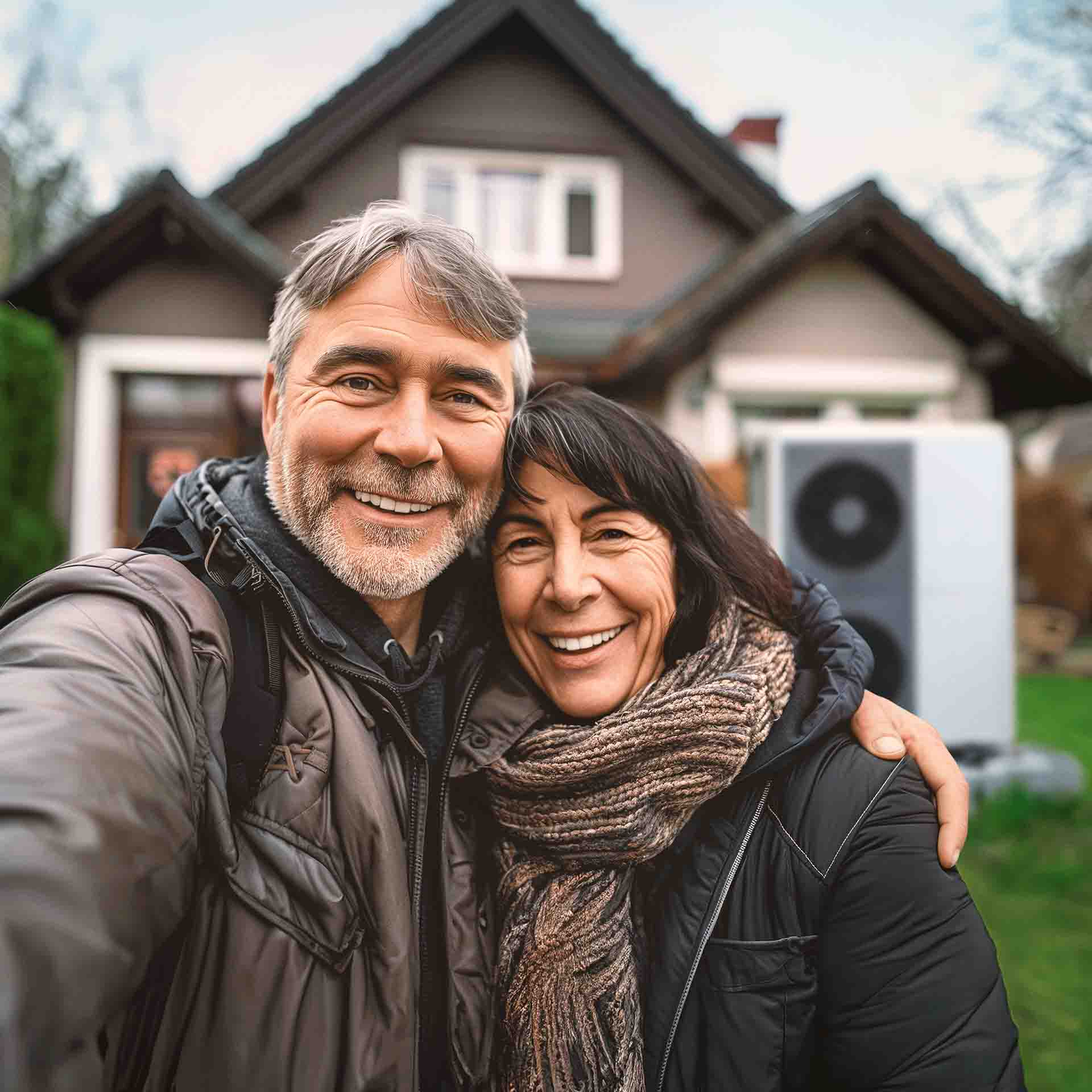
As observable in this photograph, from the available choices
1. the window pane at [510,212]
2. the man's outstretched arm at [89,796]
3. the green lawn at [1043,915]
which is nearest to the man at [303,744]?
the man's outstretched arm at [89,796]

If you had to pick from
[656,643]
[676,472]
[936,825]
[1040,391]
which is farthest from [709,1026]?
[1040,391]

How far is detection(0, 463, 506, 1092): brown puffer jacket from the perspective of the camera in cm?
85

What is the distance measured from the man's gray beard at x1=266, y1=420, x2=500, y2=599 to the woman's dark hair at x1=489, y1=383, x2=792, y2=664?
0.21 m

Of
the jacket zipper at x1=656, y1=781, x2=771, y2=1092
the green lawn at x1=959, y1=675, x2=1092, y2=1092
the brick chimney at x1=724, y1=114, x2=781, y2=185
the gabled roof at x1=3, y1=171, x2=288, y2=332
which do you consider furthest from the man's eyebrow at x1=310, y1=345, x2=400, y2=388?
the brick chimney at x1=724, y1=114, x2=781, y2=185

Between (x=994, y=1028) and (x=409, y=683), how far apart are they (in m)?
1.08

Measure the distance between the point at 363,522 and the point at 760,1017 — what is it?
1.05 m

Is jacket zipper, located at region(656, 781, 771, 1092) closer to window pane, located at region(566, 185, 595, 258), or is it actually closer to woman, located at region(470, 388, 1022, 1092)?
woman, located at region(470, 388, 1022, 1092)

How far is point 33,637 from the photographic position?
106 centimetres

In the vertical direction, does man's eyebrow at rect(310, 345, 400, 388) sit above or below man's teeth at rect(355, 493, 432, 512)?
above

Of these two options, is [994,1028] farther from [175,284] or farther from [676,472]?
[175,284]

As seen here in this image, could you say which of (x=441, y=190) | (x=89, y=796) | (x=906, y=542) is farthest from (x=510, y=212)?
(x=89, y=796)

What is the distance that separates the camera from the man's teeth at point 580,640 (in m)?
1.65

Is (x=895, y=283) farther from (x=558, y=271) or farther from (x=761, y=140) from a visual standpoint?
(x=761, y=140)

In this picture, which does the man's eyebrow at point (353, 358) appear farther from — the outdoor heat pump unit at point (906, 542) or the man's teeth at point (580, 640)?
the outdoor heat pump unit at point (906, 542)
